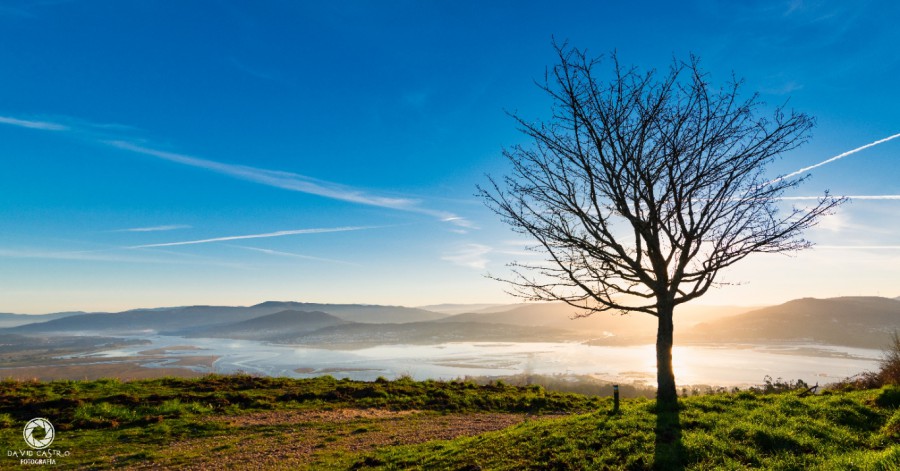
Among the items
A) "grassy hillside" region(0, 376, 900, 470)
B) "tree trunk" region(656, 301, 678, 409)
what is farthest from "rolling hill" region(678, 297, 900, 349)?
"tree trunk" region(656, 301, 678, 409)

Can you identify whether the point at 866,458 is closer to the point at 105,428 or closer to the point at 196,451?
the point at 196,451

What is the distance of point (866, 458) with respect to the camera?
6699 millimetres

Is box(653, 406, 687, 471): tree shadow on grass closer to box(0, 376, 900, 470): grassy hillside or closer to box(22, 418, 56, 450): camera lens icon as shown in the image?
box(0, 376, 900, 470): grassy hillside

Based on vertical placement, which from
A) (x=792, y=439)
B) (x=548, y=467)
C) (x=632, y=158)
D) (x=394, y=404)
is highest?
(x=632, y=158)

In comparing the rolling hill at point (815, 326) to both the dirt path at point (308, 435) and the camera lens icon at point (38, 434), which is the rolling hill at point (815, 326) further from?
the camera lens icon at point (38, 434)

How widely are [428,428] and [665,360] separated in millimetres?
9158

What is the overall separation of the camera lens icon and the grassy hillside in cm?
29

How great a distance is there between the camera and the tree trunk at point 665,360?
12.3m

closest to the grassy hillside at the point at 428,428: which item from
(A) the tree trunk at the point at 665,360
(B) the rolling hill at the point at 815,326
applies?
(A) the tree trunk at the point at 665,360

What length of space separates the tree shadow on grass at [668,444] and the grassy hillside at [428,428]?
3 cm

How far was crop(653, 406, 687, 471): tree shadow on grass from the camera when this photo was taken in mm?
7641

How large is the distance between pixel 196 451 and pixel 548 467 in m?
11.0

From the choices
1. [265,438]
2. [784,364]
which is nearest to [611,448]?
[265,438]

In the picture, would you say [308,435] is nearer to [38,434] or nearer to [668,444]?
[38,434]
